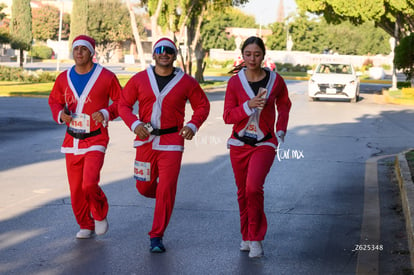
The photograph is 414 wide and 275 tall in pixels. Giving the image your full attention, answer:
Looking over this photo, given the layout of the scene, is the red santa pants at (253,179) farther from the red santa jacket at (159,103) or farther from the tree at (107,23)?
the tree at (107,23)

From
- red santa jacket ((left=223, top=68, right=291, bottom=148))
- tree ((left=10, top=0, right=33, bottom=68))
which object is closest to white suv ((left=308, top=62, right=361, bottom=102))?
red santa jacket ((left=223, top=68, right=291, bottom=148))

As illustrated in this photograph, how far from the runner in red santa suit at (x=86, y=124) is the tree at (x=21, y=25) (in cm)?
5180

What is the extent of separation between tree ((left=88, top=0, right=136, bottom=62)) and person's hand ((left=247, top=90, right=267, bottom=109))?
8042 centimetres

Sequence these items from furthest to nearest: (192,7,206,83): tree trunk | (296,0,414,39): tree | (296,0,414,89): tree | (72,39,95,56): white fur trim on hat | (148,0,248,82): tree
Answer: (192,7,206,83): tree trunk, (148,0,248,82): tree, (296,0,414,89): tree, (296,0,414,39): tree, (72,39,95,56): white fur trim on hat

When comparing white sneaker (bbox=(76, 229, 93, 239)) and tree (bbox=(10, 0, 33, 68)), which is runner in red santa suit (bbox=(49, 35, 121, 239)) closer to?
white sneaker (bbox=(76, 229, 93, 239))

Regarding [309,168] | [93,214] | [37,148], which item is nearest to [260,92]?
[93,214]

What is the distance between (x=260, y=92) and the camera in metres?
6.61

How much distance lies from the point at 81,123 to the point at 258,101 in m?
1.70

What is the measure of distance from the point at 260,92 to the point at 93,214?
1.93m

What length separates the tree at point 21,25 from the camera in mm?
57625

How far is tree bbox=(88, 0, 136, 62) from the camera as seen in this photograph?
87125 mm

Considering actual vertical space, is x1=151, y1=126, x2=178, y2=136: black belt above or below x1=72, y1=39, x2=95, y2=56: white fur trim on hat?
below

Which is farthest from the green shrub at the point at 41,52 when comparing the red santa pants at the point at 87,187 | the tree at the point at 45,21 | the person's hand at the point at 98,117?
the person's hand at the point at 98,117

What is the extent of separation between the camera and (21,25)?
57.8m
